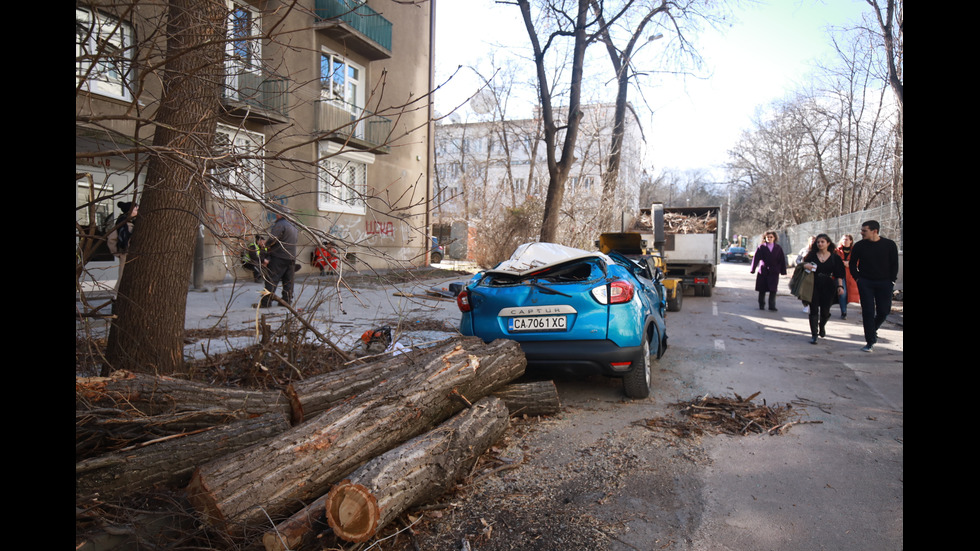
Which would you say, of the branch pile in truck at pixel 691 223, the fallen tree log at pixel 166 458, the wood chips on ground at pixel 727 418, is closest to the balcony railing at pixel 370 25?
the branch pile in truck at pixel 691 223

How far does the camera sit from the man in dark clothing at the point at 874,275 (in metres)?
7.31

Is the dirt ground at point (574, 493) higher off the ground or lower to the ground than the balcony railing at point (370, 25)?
lower

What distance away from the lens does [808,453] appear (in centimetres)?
385

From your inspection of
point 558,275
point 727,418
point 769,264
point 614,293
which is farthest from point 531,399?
point 769,264

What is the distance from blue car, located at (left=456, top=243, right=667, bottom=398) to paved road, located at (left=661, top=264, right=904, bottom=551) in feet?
3.59

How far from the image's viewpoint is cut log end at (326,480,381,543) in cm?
241

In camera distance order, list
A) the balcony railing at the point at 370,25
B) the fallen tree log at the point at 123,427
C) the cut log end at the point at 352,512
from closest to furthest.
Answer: the cut log end at the point at 352,512 → the fallen tree log at the point at 123,427 → the balcony railing at the point at 370,25

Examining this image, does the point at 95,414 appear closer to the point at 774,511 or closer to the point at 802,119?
the point at 774,511

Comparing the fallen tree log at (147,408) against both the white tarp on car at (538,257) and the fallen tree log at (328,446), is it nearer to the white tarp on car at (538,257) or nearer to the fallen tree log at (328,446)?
the fallen tree log at (328,446)

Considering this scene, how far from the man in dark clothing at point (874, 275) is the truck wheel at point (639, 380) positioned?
4.15 metres

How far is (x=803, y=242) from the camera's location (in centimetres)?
3428

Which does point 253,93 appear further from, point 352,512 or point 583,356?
point 583,356

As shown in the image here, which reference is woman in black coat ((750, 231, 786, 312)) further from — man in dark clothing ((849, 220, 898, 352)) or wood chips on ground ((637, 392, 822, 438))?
wood chips on ground ((637, 392, 822, 438))
